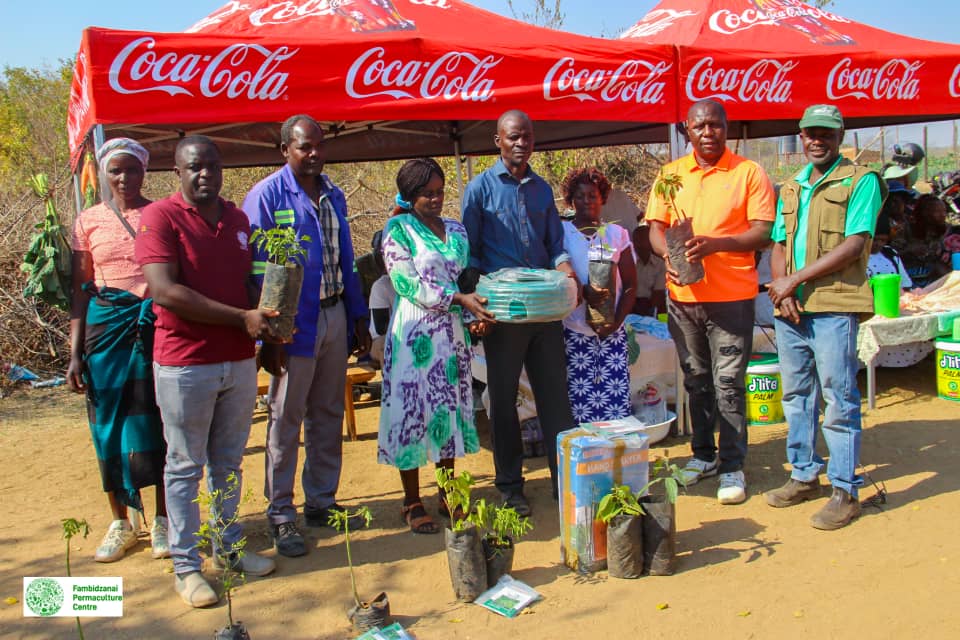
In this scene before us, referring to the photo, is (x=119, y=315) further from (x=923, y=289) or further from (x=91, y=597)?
(x=923, y=289)

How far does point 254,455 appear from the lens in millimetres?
5496

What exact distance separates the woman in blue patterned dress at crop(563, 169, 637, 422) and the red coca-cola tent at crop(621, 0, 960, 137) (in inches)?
48.2

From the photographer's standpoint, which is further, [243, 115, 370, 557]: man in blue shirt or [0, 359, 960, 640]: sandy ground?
[243, 115, 370, 557]: man in blue shirt

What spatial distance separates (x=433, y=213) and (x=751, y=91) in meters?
2.74

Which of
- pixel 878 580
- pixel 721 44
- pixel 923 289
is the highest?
pixel 721 44

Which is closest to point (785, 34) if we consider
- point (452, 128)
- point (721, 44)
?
point (721, 44)

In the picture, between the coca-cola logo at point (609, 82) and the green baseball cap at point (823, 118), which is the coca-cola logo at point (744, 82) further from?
the green baseball cap at point (823, 118)

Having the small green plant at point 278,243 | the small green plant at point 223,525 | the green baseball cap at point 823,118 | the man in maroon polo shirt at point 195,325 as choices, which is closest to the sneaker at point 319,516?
the small green plant at point 223,525

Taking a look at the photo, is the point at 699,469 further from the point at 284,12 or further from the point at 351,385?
the point at 284,12

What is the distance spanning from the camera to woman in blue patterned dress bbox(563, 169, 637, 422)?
4172 mm

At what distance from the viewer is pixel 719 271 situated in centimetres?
394

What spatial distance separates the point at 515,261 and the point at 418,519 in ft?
4.46

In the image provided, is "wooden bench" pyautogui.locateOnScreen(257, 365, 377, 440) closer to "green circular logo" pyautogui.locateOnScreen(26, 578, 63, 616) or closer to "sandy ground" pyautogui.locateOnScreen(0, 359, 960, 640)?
"sandy ground" pyautogui.locateOnScreen(0, 359, 960, 640)

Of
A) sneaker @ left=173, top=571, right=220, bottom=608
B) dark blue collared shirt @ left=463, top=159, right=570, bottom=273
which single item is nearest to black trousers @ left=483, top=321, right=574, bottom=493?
dark blue collared shirt @ left=463, top=159, right=570, bottom=273
